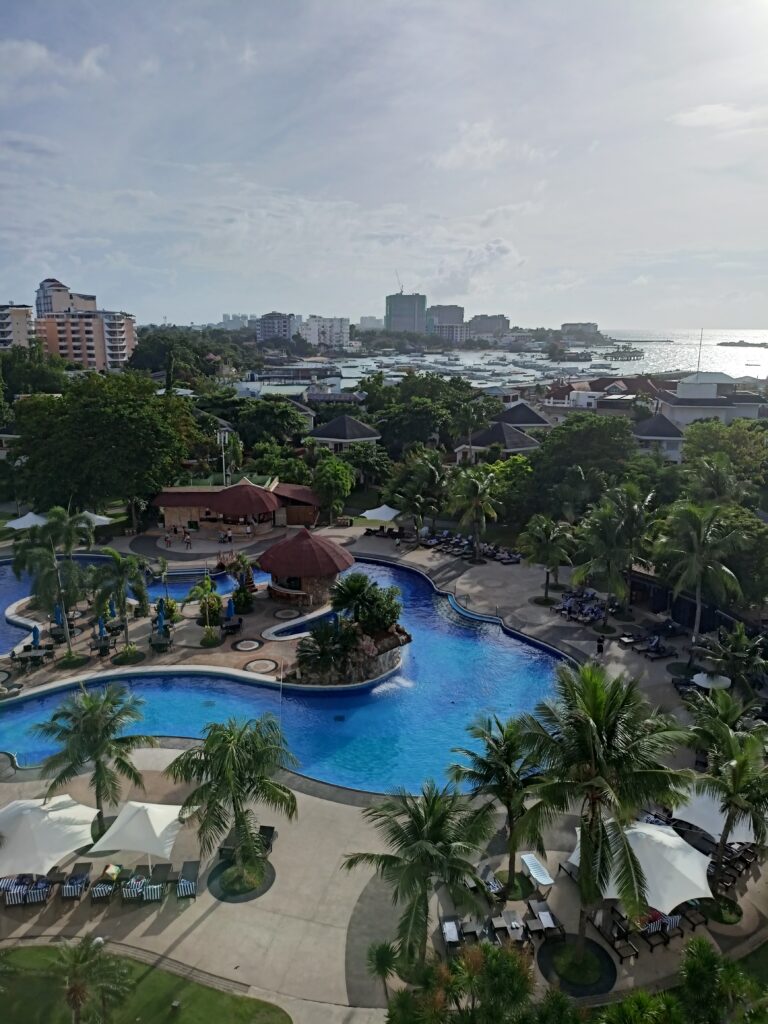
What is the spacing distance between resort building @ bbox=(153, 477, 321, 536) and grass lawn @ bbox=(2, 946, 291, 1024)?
3214cm

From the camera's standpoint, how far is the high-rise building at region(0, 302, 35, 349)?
465 ft

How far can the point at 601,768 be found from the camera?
12680 millimetres

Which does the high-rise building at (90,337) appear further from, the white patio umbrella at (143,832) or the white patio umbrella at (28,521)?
the white patio umbrella at (143,832)

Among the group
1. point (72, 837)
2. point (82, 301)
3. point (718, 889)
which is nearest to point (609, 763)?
point (718, 889)

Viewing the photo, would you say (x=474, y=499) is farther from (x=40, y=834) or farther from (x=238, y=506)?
(x=40, y=834)

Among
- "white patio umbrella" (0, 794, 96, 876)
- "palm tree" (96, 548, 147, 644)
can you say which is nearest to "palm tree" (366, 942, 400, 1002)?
"white patio umbrella" (0, 794, 96, 876)

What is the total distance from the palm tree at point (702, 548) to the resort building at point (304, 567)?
605 inches

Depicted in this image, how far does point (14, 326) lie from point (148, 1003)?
154961 mm

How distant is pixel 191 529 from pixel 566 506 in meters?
24.8

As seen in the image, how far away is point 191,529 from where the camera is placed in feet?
155

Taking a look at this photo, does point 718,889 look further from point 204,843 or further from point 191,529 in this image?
point 191,529

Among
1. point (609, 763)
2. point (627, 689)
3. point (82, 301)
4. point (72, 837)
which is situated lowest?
point (72, 837)

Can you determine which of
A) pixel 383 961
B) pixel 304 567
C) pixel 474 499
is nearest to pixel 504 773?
pixel 383 961

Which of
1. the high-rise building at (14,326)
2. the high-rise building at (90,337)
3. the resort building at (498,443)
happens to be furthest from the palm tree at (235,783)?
the high-rise building at (14,326)
